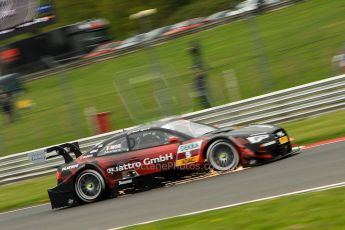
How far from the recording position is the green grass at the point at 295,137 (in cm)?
1392

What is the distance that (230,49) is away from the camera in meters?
23.4

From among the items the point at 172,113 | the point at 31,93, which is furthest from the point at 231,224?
the point at 31,93

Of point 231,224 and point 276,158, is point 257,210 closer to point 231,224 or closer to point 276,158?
point 231,224

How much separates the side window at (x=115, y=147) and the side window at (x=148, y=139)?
0.40 ft

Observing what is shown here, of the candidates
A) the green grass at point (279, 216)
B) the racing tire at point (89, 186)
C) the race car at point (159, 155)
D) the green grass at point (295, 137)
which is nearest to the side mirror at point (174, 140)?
the race car at point (159, 155)

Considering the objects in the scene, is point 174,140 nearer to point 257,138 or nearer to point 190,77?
point 257,138

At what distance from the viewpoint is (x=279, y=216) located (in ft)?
23.6

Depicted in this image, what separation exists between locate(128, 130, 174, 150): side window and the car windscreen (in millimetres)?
186

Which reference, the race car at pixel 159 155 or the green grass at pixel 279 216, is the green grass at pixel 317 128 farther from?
the green grass at pixel 279 216

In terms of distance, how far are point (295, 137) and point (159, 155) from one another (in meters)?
3.68

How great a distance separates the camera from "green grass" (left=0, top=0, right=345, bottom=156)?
17922 mm

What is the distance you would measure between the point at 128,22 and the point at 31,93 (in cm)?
1555

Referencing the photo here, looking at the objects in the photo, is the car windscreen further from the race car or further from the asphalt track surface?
the asphalt track surface

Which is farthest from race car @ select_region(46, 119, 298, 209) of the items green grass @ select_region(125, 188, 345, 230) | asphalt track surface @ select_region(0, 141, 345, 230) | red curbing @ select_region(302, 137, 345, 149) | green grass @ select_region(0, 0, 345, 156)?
green grass @ select_region(0, 0, 345, 156)
